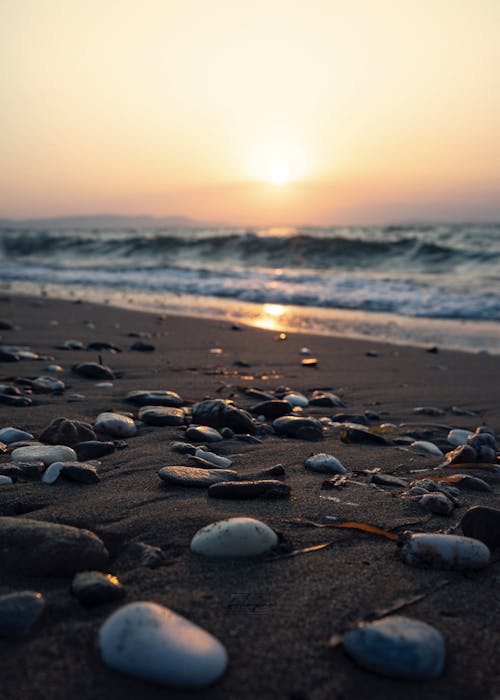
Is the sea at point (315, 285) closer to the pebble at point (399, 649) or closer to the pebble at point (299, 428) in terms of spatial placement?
the pebble at point (299, 428)

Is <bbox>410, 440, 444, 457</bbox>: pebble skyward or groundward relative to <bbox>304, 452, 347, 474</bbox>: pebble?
groundward

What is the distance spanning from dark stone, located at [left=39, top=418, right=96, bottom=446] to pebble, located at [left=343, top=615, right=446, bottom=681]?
5.28 feet

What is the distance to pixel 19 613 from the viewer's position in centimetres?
127

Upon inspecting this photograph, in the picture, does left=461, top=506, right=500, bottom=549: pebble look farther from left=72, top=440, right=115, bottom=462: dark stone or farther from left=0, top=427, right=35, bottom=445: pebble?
left=0, top=427, right=35, bottom=445: pebble

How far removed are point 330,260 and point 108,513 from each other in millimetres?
19846

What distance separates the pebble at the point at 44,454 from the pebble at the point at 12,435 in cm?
21

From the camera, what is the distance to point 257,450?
2676 mm

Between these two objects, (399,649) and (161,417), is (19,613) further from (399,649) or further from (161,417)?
(161,417)

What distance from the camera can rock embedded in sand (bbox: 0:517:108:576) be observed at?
1477mm

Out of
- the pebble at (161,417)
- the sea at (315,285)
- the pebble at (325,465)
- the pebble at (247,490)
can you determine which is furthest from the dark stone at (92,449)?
the sea at (315,285)

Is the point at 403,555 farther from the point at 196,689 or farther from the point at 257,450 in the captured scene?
the point at 257,450

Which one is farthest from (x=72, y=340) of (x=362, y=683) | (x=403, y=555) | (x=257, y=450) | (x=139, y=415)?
(x=362, y=683)

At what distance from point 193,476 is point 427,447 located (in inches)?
50.4

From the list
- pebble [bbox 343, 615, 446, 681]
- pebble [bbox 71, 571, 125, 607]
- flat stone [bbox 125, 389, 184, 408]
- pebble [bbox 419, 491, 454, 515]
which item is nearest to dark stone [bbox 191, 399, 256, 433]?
flat stone [bbox 125, 389, 184, 408]
